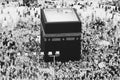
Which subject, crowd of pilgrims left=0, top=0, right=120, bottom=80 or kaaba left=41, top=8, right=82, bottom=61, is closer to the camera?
kaaba left=41, top=8, right=82, bottom=61

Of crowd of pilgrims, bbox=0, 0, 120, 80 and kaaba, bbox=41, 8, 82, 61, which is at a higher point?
kaaba, bbox=41, 8, 82, 61

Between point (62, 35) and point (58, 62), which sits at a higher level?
point (62, 35)

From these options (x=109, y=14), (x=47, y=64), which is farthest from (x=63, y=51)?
(x=109, y=14)

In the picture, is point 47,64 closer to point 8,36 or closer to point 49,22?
point 49,22

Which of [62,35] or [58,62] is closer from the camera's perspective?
[62,35]
